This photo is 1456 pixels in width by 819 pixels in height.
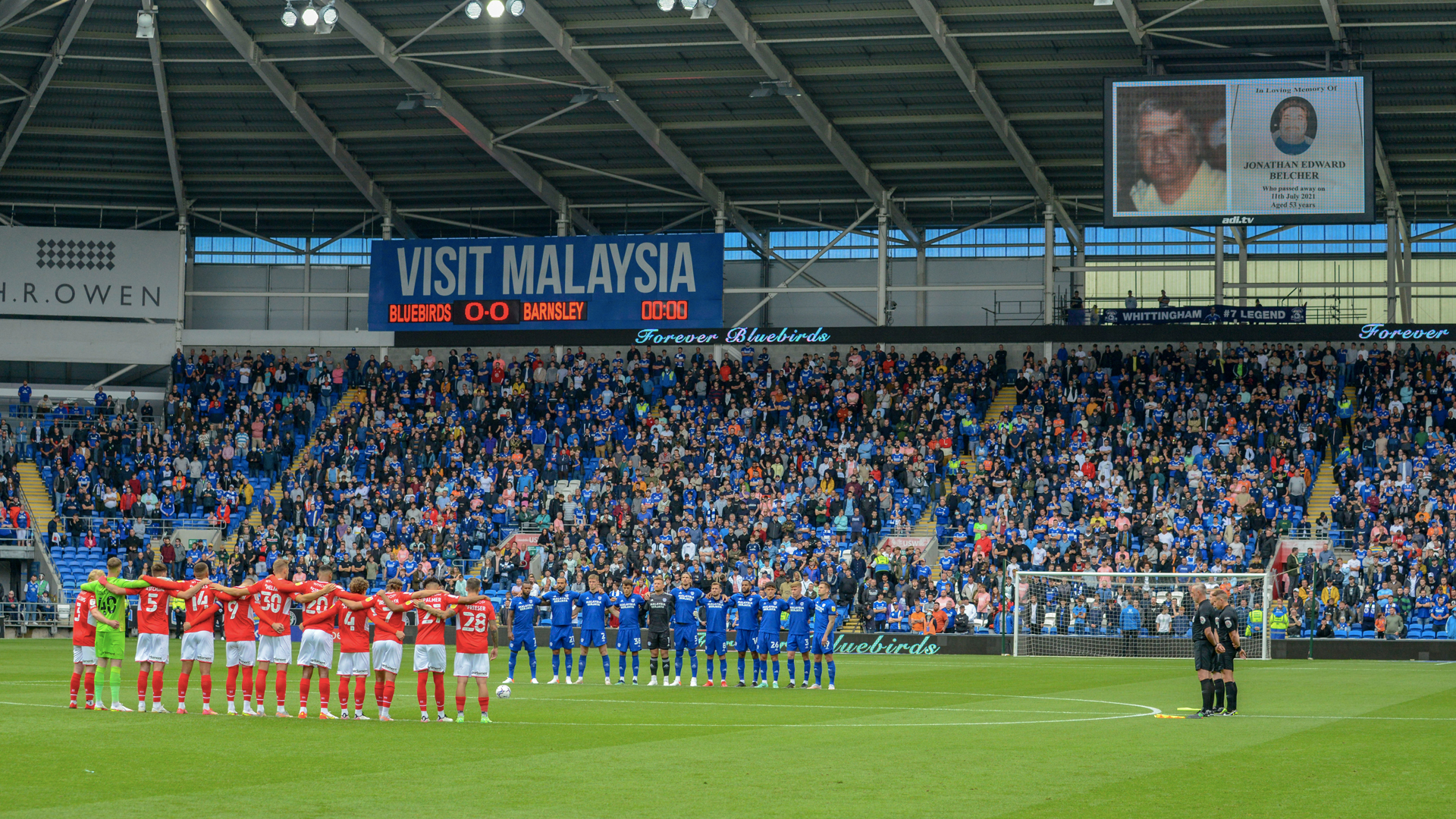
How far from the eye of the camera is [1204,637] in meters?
20.2

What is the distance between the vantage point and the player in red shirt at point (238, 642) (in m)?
19.9

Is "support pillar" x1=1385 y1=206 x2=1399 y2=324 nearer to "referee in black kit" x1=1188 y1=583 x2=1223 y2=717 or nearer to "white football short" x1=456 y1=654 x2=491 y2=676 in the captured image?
"referee in black kit" x1=1188 y1=583 x2=1223 y2=717

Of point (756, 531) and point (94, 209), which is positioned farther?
point (94, 209)

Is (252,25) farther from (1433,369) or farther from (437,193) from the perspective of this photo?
(1433,369)

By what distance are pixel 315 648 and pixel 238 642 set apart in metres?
1.07

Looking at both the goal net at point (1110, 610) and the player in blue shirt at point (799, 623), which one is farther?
the goal net at point (1110, 610)

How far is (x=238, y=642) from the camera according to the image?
19906 millimetres

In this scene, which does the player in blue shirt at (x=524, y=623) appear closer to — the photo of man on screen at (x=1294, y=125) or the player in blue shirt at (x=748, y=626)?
the player in blue shirt at (x=748, y=626)

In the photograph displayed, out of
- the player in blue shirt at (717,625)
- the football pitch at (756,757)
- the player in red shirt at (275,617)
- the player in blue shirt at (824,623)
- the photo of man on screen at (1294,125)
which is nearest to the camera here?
the football pitch at (756,757)

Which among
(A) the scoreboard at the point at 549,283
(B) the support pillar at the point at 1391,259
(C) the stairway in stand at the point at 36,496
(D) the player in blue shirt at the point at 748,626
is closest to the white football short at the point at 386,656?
(D) the player in blue shirt at the point at 748,626

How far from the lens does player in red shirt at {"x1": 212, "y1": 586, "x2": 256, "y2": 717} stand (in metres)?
19.9

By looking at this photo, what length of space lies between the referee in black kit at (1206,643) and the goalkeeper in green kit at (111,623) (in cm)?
1258

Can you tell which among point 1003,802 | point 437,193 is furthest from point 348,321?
point 1003,802

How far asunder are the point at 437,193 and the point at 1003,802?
46221 mm
